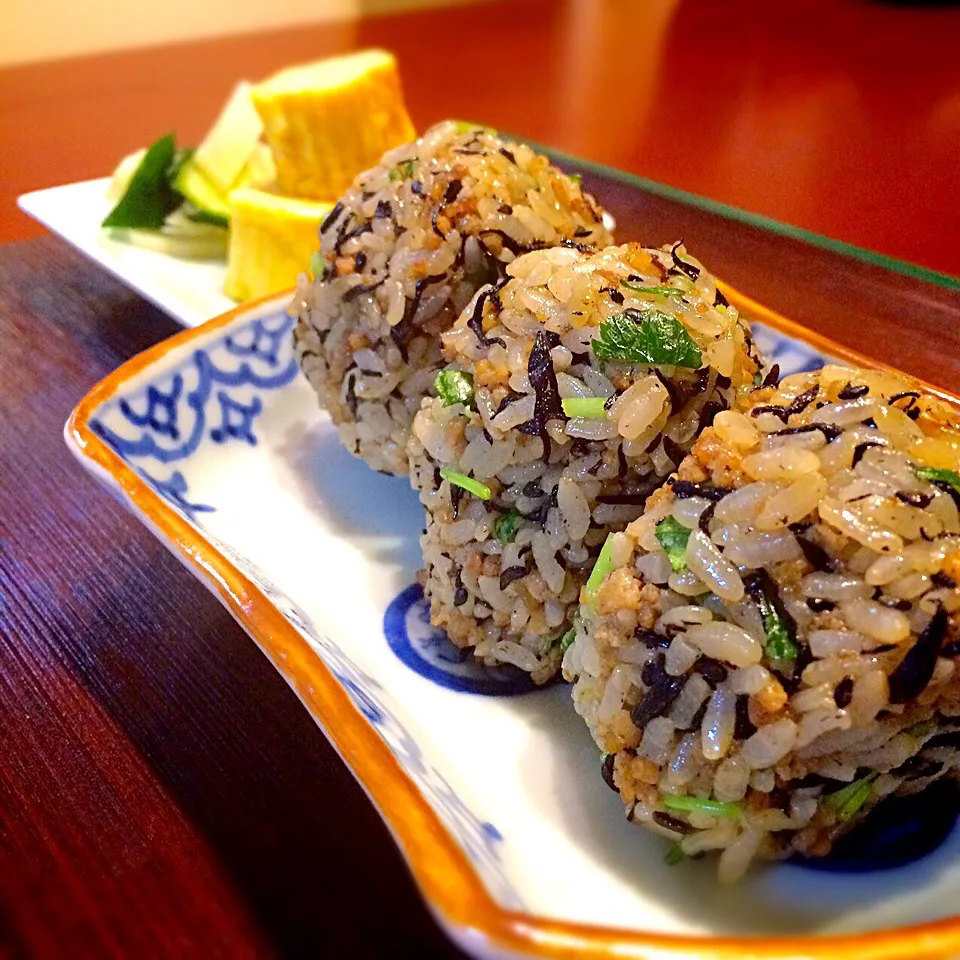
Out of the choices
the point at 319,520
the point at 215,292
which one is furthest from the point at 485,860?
the point at 215,292

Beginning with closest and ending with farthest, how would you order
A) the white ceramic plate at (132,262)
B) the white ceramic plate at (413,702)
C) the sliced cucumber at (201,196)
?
the white ceramic plate at (413,702) < the white ceramic plate at (132,262) < the sliced cucumber at (201,196)

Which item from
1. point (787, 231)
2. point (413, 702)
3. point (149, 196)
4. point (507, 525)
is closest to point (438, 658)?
point (413, 702)

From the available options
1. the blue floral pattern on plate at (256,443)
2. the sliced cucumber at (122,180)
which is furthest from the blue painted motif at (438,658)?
the sliced cucumber at (122,180)

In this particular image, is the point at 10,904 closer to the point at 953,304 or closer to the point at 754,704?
the point at 754,704

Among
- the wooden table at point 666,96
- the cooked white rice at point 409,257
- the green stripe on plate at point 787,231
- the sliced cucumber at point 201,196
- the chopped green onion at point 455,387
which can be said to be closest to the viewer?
the chopped green onion at point 455,387

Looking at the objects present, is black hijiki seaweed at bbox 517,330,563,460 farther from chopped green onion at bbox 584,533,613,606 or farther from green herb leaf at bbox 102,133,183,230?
green herb leaf at bbox 102,133,183,230

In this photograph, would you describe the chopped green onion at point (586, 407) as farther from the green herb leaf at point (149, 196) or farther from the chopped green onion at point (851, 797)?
the green herb leaf at point (149, 196)
